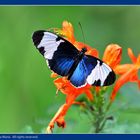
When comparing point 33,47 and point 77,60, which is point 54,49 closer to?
point 77,60

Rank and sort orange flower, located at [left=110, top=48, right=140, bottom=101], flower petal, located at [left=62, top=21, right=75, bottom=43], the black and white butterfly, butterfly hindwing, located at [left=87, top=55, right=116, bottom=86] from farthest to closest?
orange flower, located at [left=110, top=48, right=140, bottom=101] → flower petal, located at [left=62, top=21, right=75, bottom=43] → the black and white butterfly → butterfly hindwing, located at [left=87, top=55, right=116, bottom=86]

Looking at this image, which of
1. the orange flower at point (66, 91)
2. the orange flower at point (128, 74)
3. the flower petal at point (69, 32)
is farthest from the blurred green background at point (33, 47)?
the flower petal at point (69, 32)

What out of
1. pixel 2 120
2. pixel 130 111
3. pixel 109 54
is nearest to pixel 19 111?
pixel 2 120

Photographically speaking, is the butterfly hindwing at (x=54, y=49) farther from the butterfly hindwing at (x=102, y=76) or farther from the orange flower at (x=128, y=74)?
the orange flower at (x=128, y=74)

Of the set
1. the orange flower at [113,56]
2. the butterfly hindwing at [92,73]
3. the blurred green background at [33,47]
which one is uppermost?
the orange flower at [113,56]

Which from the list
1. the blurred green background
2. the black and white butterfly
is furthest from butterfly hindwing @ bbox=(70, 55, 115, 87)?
the blurred green background

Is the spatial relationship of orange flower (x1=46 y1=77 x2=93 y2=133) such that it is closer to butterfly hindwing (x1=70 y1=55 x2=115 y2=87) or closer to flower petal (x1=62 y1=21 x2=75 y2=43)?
butterfly hindwing (x1=70 y1=55 x2=115 y2=87)

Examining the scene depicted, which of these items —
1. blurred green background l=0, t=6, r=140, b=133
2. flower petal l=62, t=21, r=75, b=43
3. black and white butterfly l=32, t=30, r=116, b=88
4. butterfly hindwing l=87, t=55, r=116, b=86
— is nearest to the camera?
butterfly hindwing l=87, t=55, r=116, b=86
